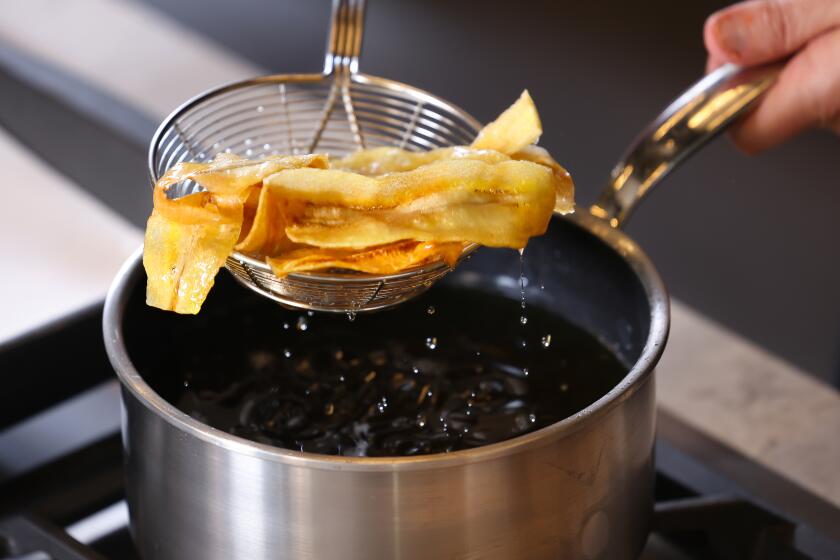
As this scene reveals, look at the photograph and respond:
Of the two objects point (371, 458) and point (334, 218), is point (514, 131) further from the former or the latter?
point (371, 458)

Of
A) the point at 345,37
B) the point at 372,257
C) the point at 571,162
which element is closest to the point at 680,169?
the point at 571,162

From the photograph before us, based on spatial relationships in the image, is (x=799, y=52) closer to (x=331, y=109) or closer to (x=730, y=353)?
(x=331, y=109)

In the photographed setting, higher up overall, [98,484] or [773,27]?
[773,27]

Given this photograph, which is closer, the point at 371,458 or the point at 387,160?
the point at 371,458

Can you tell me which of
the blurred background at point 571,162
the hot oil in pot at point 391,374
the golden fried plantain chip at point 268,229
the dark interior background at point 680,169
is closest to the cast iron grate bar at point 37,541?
the hot oil in pot at point 391,374

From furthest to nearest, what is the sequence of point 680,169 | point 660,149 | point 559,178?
point 680,169, point 660,149, point 559,178

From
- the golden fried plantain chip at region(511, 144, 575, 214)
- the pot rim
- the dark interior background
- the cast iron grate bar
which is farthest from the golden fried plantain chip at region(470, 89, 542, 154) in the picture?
the dark interior background

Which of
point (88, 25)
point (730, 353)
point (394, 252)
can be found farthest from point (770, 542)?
point (88, 25)

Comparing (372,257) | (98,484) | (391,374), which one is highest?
(372,257)
